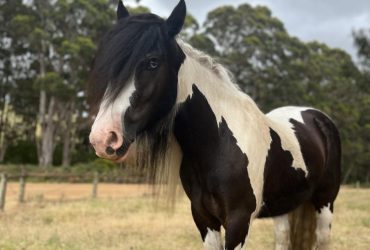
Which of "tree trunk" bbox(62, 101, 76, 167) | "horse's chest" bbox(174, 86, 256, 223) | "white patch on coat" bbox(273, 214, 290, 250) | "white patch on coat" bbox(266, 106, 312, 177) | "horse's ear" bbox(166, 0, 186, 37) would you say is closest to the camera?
"horse's ear" bbox(166, 0, 186, 37)

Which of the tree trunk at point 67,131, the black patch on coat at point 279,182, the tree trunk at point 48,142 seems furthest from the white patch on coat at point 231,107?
the tree trunk at point 48,142

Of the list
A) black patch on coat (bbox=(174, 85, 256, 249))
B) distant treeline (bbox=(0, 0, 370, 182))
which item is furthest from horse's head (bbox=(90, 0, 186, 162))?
distant treeline (bbox=(0, 0, 370, 182))

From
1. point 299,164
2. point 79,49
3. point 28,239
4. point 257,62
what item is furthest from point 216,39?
point 299,164

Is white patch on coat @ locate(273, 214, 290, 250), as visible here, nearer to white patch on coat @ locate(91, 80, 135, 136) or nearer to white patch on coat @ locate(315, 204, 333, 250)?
white patch on coat @ locate(315, 204, 333, 250)

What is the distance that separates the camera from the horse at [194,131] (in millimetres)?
2291

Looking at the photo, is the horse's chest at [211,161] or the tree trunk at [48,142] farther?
the tree trunk at [48,142]

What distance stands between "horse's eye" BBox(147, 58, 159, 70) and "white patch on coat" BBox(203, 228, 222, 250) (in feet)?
3.98

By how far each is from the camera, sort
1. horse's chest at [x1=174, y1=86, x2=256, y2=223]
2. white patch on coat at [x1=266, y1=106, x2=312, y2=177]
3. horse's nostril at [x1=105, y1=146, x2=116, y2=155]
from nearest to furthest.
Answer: horse's nostril at [x1=105, y1=146, x2=116, y2=155] → horse's chest at [x1=174, y1=86, x2=256, y2=223] → white patch on coat at [x1=266, y1=106, x2=312, y2=177]

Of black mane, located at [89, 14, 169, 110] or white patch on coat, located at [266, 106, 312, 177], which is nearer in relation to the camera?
black mane, located at [89, 14, 169, 110]

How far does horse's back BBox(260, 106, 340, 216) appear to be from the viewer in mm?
3162

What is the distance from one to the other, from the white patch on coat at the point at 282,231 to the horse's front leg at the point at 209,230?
1147 millimetres

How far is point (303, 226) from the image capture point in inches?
162

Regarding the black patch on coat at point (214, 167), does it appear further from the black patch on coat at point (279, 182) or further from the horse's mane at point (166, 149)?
the black patch on coat at point (279, 182)

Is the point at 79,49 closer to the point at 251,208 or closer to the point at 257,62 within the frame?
the point at 257,62
